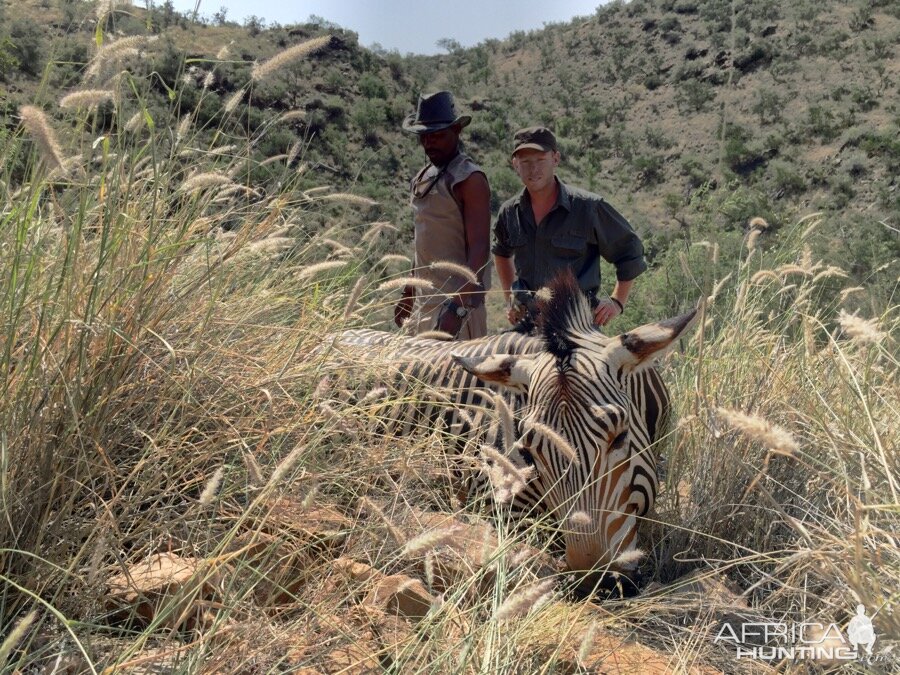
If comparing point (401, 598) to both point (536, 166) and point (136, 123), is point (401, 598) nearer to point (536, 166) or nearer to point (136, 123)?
point (136, 123)

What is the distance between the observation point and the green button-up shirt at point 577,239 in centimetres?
490

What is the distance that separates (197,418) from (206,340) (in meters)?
0.28

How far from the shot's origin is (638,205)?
3030 cm

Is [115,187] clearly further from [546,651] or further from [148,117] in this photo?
[546,651]

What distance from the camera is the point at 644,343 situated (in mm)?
3340

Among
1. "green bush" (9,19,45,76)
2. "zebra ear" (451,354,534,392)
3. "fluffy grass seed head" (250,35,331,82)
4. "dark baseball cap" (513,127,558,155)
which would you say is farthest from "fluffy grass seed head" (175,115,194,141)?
"green bush" (9,19,45,76)

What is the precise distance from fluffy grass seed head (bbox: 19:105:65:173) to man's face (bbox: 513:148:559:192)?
3.12m

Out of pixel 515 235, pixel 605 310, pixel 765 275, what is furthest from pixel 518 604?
pixel 515 235

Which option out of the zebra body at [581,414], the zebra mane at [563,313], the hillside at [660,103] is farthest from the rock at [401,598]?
the hillside at [660,103]

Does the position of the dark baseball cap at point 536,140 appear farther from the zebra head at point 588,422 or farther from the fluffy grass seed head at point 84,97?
the fluffy grass seed head at point 84,97

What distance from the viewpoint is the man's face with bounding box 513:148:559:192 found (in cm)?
489

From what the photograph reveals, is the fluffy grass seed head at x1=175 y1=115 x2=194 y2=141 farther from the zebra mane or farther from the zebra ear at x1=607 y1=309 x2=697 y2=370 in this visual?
the zebra ear at x1=607 y1=309 x2=697 y2=370

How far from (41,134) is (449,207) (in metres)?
3.35

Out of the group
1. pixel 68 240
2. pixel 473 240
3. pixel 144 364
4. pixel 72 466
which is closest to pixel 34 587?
pixel 72 466
